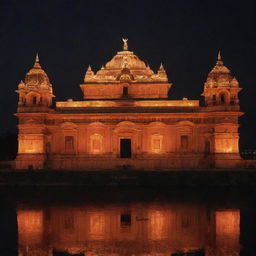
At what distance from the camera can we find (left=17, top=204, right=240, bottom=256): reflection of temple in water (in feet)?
60.7

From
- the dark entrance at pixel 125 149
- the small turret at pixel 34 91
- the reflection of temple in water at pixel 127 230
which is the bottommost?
the reflection of temple in water at pixel 127 230

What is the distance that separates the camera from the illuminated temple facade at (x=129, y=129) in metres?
46.8

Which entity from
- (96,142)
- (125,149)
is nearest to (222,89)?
(125,149)

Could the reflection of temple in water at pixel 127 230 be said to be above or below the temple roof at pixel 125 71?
below

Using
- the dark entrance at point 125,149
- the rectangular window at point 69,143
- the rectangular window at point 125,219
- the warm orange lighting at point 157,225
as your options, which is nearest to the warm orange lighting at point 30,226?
the rectangular window at point 125,219

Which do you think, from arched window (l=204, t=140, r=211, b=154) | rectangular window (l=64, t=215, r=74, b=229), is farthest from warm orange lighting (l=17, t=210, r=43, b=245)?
arched window (l=204, t=140, r=211, b=154)

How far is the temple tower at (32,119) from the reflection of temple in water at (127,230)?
61.2 ft

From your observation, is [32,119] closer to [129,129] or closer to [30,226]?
[129,129]

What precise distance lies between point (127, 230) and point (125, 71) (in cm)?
3057

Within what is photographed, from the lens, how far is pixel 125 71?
5066 centimetres

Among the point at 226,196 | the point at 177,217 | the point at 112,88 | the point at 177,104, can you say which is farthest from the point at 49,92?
the point at 177,217

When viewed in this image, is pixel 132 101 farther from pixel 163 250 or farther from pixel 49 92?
pixel 163 250

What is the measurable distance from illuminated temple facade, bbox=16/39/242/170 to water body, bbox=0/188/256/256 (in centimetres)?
1221

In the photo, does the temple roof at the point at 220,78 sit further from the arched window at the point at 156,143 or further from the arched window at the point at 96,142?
the arched window at the point at 96,142
